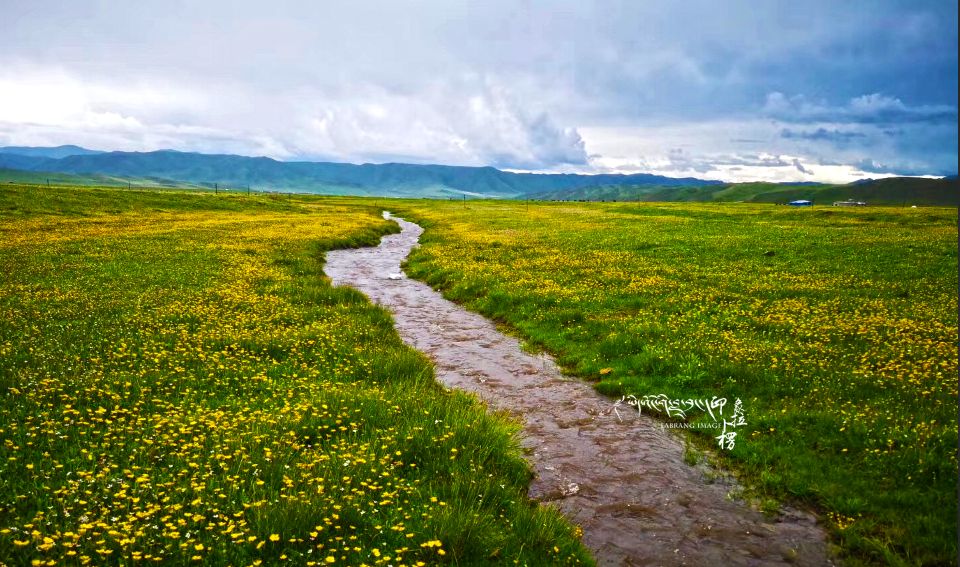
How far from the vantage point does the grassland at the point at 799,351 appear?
28.3ft

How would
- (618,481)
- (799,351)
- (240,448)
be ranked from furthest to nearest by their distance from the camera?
(799,351)
(618,481)
(240,448)

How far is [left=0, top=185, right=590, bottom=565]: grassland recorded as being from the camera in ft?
21.1

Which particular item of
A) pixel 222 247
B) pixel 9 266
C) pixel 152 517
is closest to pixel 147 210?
pixel 222 247

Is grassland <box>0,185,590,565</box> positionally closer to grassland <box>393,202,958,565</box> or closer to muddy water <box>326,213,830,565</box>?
muddy water <box>326,213,830,565</box>

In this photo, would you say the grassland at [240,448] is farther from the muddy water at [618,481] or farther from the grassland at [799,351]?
the grassland at [799,351]

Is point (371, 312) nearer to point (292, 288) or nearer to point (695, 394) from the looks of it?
point (292, 288)

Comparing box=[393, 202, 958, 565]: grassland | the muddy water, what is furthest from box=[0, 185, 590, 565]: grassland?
box=[393, 202, 958, 565]: grassland

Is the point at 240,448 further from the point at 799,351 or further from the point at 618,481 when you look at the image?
the point at 799,351

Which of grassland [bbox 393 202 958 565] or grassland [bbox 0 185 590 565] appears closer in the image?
grassland [bbox 0 185 590 565]

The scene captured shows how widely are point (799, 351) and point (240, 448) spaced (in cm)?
1350

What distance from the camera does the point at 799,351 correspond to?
14.3m

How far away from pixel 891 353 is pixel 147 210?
83609 millimetres

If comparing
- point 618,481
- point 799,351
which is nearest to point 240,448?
point 618,481

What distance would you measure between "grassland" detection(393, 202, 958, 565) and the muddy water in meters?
0.72
